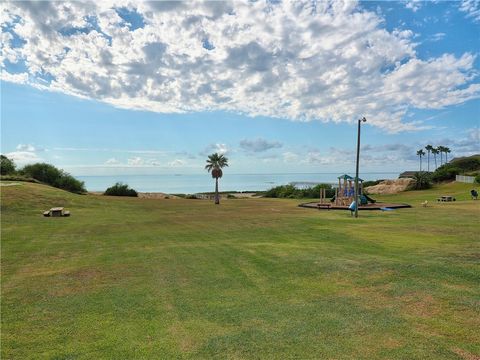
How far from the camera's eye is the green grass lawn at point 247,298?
5758 mm

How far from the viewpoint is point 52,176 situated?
6619 centimetres

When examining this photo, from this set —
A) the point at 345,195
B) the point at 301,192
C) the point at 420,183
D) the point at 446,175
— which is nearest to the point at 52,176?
the point at 301,192

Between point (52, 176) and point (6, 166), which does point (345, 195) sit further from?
point (6, 166)

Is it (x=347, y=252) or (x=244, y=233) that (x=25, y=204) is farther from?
(x=347, y=252)

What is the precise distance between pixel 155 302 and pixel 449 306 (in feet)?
19.1

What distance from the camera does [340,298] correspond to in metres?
7.81

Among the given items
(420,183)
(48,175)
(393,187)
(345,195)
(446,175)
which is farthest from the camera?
(446,175)

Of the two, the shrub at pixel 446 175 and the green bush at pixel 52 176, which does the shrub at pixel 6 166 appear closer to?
the green bush at pixel 52 176

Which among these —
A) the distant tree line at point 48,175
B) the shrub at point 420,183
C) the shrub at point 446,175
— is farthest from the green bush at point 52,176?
the shrub at point 446,175

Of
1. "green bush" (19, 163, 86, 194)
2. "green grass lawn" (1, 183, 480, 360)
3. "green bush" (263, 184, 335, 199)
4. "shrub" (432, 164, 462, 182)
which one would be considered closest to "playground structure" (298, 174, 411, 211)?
"green grass lawn" (1, 183, 480, 360)

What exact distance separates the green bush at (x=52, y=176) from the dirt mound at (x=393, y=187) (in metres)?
50.2

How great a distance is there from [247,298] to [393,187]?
5803 cm

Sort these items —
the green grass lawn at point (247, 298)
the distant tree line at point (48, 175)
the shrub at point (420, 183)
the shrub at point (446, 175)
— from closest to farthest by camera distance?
the green grass lawn at point (247, 298)
the shrub at point (420, 183)
the distant tree line at point (48, 175)
the shrub at point (446, 175)

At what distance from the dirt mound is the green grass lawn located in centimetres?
4588
